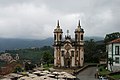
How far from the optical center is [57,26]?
79.0 m

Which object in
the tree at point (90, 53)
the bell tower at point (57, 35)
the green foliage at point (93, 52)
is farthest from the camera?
the tree at point (90, 53)

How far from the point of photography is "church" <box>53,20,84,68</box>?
77.1m

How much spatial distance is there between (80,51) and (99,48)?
14980mm

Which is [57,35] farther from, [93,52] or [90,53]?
[93,52]

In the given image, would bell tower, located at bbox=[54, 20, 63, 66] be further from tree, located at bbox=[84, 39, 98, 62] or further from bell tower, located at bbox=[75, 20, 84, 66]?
tree, located at bbox=[84, 39, 98, 62]

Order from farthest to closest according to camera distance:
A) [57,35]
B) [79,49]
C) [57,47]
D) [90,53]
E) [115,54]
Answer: [90,53]
[57,35]
[57,47]
[79,49]
[115,54]

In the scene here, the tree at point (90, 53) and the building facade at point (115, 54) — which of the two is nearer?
the building facade at point (115, 54)

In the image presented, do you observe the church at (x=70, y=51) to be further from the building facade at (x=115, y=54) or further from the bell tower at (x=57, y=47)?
the building facade at (x=115, y=54)

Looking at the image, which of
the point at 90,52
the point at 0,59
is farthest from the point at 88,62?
the point at 0,59

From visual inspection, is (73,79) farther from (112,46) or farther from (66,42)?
(66,42)

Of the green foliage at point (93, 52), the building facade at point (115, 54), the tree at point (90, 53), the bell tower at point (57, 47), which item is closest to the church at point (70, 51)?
the bell tower at point (57, 47)

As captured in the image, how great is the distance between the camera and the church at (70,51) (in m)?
77.1

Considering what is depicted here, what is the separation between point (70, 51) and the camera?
7738cm

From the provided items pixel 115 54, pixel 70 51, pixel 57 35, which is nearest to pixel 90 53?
pixel 70 51
